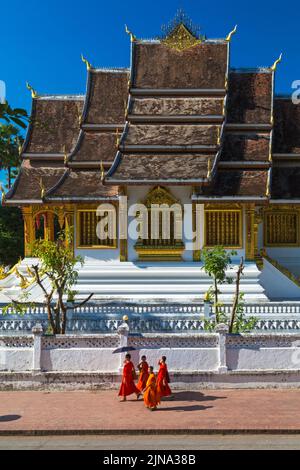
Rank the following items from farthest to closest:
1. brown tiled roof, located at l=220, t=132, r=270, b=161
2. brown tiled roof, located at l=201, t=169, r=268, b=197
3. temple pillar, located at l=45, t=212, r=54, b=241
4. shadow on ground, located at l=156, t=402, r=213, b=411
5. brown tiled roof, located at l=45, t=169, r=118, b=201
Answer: temple pillar, located at l=45, t=212, r=54, b=241 → brown tiled roof, located at l=220, t=132, r=270, b=161 → brown tiled roof, located at l=45, t=169, r=118, b=201 → brown tiled roof, located at l=201, t=169, r=268, b=197 → shadow on ground, located at l=156, t=402, r=213, b=411

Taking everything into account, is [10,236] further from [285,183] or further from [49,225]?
[285,183]

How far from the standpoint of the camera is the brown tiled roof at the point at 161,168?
73.9ft

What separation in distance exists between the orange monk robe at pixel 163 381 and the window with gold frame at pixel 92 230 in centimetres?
1093

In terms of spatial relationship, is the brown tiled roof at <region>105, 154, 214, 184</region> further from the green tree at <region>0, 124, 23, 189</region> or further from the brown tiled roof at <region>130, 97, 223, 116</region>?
the green tree at <region>0, 124, 23, 189</region>

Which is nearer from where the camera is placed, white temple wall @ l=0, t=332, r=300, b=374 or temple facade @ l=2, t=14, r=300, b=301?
white temple wall @ l=0, t=332, r=300, b=374

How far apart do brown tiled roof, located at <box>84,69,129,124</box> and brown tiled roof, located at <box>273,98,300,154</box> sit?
7036 mm

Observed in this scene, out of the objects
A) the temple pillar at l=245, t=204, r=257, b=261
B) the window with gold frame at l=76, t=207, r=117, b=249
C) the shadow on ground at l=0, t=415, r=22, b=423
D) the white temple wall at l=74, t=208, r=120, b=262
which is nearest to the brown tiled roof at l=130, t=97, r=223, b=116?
the window with gold frame at l=76, t=207, r=117, b=249

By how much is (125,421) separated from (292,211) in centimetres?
1649

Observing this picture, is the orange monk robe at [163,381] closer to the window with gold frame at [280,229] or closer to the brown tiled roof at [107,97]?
the window with gold frame at [280,229]

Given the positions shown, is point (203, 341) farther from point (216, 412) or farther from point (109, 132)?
point (109, 132)

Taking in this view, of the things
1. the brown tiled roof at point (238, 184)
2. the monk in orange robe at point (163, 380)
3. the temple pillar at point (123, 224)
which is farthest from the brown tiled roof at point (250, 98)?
the monk in orange robe at point (163, 380)

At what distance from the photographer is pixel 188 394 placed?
1381 cm

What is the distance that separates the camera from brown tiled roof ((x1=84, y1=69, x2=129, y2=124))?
27125mm
